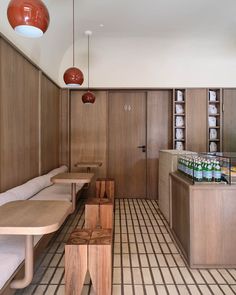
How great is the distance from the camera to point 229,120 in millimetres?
4969

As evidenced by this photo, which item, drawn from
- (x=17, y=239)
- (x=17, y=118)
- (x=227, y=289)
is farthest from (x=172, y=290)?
(x=17, y=118)

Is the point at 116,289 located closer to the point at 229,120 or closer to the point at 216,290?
the point at 216,290

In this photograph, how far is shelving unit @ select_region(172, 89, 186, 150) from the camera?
4.95 metres

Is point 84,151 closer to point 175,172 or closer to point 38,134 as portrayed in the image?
point 38,134

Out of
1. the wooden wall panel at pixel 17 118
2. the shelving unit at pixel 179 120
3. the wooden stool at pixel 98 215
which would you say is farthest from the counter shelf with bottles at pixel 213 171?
the shelving unit at pixel 179 120

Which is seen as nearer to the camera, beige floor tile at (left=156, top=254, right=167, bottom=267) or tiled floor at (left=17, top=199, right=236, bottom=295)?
tiled floor at (left=17, top=199, right=236, bottom=295)

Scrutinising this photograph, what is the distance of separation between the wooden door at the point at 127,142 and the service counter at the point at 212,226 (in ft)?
9.41

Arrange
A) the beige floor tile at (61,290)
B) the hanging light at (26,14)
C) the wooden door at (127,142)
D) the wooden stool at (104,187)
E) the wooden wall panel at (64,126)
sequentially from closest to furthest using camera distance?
the hanging light at (26,14)
the beige floor tile at (61,290)
the wooden stool at (104,187)
the wooden wall panel at (64,126)
the wooden door at (127,142)

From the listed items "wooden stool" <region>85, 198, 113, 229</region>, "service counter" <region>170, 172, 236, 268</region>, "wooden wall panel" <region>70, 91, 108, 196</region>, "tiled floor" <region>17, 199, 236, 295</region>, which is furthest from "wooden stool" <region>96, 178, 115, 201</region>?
"service counter" <region>170, 172, 236, 268</region>

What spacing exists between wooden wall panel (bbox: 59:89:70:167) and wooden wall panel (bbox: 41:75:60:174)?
5.1 inches

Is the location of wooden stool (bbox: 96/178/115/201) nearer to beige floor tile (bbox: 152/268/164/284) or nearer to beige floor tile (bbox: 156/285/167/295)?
beige floor tile (bbox: 152/268/164/284)

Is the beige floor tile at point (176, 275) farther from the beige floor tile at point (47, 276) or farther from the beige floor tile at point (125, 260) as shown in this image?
the beige floor tile at point (47, 276)

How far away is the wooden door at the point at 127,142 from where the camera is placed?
5230 mm

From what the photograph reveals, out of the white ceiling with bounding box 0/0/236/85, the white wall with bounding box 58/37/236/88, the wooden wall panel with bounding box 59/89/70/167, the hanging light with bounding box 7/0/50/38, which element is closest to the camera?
the hanging light with bounding box 7/0/50/38
